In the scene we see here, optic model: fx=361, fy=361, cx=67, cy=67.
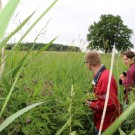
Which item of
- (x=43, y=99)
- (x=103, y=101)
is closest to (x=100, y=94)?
(x=103, y=101)

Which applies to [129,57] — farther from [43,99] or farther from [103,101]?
[43,99]

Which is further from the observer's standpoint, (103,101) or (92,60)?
(92,60)

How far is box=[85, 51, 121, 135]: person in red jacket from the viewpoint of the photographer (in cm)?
364

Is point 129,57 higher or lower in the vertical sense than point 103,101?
higher

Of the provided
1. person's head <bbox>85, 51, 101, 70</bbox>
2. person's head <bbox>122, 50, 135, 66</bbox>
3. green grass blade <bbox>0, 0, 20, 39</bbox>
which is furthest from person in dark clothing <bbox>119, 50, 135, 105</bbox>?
green grass blade <bbox>0, 0, 20, 39</bbox>

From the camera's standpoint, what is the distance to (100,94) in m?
3.89

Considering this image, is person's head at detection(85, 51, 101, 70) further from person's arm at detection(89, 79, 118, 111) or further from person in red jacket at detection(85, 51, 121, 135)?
person's arm at detection(89, 79, 118, 111)

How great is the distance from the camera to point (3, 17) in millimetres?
604

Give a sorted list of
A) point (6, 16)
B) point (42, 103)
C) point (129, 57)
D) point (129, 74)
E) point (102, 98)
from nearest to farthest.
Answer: point (6, 16) → point (42, 103) → point (102, 98) → point (129, 74) → point (129, 57)

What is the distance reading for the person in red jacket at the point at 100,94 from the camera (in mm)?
3642

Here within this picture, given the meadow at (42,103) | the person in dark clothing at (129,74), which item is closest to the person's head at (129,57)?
the person in dark clothing at (129,74)

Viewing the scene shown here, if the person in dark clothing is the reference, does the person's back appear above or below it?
below

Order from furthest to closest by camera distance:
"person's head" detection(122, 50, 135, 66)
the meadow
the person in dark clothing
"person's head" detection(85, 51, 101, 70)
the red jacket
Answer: "person's head" detection(122, 50, 135, 66)
the person in dark clothing
"person's head" detection(85, 51, 101, 70)
the red jacket
the meadow

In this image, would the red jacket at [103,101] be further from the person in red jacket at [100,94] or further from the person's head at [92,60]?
the person's head at [92,60]
